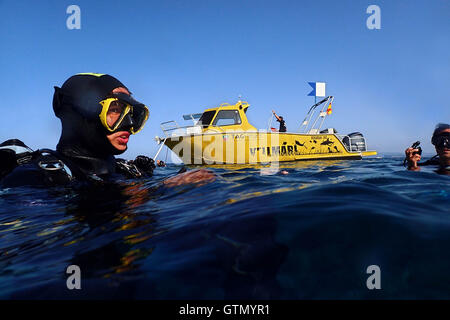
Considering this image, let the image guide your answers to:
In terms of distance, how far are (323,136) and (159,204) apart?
11492 mm

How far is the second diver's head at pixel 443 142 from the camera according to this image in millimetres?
4242

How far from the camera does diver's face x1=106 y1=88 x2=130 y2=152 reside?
291 cm

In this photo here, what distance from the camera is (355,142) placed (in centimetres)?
1303

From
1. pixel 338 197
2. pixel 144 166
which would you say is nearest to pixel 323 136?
pixel 144 166

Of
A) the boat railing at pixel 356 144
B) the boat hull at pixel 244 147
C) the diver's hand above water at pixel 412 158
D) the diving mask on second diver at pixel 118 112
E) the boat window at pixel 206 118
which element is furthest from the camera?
the boat railing at pixel 356 144

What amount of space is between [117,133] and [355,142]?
13.2 metres

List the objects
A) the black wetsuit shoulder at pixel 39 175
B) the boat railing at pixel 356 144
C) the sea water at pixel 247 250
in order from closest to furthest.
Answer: the sea water at pixel 247 250 < the black wetsuit shoulder at pixel 39 175 < the boat railing at pixel 356 144

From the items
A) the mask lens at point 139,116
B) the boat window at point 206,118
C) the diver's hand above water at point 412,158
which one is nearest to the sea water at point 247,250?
the mask lens at point 139,116

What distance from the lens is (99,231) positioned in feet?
5.00

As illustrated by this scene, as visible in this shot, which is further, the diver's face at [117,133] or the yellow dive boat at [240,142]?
the yellow dive boat at [240,142]

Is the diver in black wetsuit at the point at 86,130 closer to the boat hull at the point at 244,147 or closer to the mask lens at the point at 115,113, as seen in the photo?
the mask lens at the point at 115,113

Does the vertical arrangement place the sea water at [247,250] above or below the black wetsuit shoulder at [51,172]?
below

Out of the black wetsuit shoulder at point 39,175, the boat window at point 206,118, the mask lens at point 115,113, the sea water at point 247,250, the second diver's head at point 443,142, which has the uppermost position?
the boat window at point 206,118

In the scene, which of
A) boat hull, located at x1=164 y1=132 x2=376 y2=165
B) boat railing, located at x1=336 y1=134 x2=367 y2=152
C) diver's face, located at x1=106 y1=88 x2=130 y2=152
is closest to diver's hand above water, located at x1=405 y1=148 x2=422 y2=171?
diver's face, located at x1=106 y1=88 x2=130 y2=152
